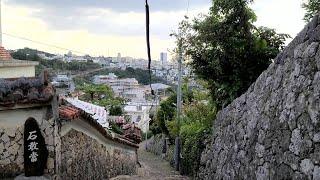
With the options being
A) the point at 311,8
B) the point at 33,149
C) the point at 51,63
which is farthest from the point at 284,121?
the point at 51,63

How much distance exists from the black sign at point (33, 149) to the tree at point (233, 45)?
611 cm

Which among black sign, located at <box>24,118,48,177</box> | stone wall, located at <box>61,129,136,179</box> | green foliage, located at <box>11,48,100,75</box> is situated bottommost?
stone wall, located at <box>61,129,136,179</box>

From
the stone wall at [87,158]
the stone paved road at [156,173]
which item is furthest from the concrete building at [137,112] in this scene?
the stone wall at [87,158]

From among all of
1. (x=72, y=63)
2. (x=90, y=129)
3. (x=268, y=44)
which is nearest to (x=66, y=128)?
(x=90, y=129)

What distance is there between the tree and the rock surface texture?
127 inches

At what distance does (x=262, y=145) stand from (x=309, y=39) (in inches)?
74.1

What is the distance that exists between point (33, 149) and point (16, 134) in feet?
1.27

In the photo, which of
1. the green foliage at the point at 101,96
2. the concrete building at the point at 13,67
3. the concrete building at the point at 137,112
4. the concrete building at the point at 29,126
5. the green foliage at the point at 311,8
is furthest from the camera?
the concrete building at the point at 137,112

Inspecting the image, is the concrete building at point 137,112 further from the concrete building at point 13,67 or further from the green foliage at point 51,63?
the concrete building at point 13,67

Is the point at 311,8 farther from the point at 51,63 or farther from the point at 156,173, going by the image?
the point at 51,63

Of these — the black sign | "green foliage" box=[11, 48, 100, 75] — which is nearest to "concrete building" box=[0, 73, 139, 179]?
the black sign

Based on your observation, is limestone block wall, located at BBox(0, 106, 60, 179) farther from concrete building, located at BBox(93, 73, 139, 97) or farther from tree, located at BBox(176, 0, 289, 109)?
concrete building, located at BBox(93, 73, 139, 97)

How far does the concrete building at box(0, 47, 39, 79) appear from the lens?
55.8 ft

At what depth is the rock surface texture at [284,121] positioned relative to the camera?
533 cm
